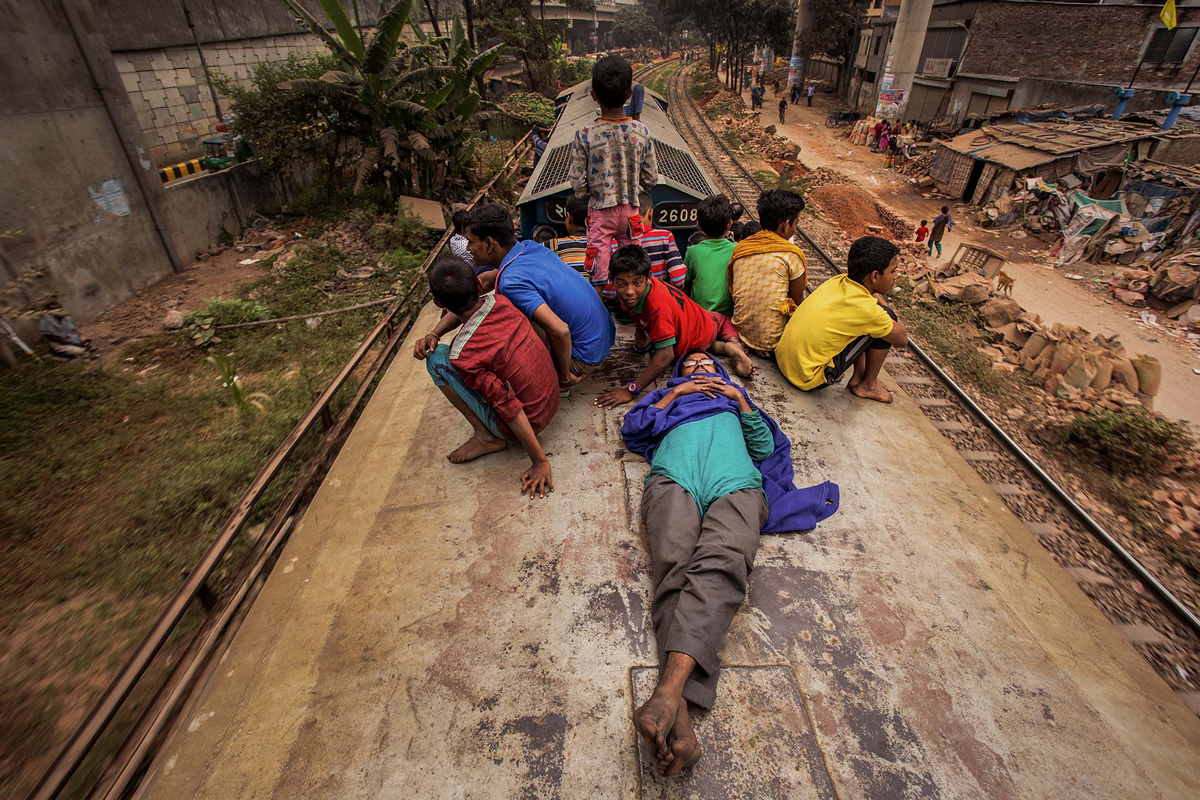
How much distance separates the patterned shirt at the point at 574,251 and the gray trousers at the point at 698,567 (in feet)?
8.02

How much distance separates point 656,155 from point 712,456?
12.2ft

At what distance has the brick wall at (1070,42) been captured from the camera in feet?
50.9

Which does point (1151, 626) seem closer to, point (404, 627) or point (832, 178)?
point (404, 627)

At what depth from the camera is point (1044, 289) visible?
9852mm

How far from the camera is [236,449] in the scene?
4277 millimetres

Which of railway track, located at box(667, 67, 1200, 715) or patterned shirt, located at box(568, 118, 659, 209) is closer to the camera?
railway track, located at box(667, 67, 1200, 715)

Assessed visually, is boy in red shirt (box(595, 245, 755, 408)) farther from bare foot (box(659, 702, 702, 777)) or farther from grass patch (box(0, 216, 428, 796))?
grass patch (box(0, 216, 428, 796))

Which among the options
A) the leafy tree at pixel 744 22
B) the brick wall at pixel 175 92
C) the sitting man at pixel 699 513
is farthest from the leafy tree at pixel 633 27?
the sitting man at pixel 699 513

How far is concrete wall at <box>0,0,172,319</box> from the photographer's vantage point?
5.52 meters

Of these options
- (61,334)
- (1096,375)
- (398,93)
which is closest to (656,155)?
(398,93)

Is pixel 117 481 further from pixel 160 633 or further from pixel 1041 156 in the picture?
pixel 1041 156

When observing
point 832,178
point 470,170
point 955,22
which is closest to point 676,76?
point 955,22

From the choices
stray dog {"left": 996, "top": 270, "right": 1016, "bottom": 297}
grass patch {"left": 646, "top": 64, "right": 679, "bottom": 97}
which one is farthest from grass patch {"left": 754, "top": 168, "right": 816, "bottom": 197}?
grass patch {"left": 646, "top": 64, "right": 679, "bottom": 97}

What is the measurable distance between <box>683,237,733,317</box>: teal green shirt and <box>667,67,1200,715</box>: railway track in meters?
2.39
